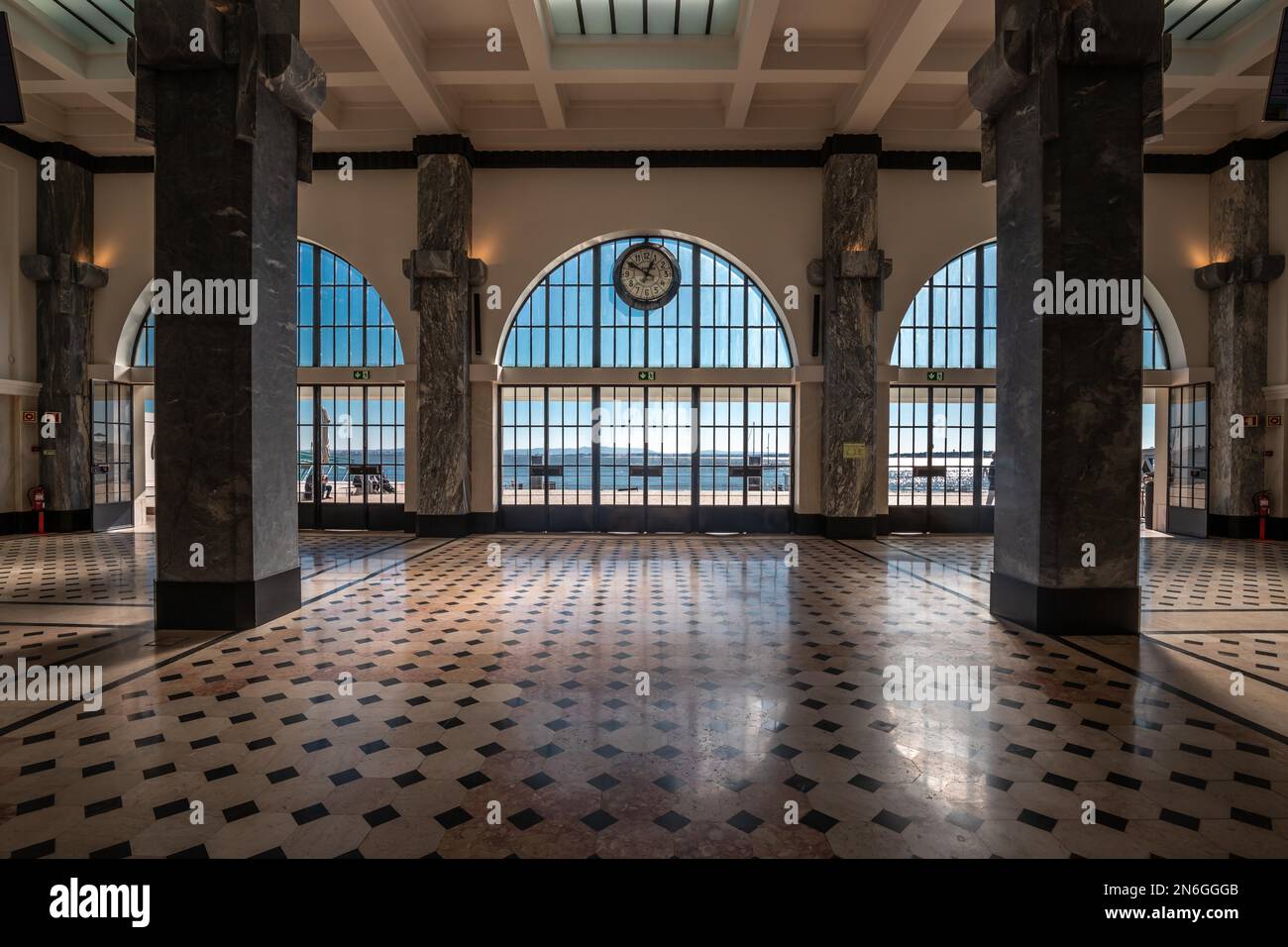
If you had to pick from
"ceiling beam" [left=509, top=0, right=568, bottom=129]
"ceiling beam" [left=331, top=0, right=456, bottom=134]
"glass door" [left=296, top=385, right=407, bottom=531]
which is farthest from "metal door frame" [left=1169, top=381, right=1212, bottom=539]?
"glass door" [left=296, top=385, right=407, bottom=531]

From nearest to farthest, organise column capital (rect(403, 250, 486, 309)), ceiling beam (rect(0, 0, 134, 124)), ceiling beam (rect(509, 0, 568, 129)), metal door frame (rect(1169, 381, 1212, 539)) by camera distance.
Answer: ceiling beam (rect(509, 0, 568, 129)) < ceiling beam (rect(0, 0, 134, 124)) < column capital (rect(403, 250, 486, 309)) < metal door frame (rect(1169, 381, 1212, 539))

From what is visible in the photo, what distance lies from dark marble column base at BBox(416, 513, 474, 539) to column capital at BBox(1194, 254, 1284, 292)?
15980 mm

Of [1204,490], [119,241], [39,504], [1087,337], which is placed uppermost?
[119,241]

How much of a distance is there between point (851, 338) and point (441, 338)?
26.6 ft

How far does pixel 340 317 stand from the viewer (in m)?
14.2

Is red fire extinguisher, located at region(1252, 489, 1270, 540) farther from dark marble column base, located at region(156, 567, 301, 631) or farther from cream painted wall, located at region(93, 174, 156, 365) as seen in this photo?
cream painted wall, located at region(93, 174, 156, 365)

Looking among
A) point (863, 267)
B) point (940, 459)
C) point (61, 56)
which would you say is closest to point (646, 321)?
point (863, 267)

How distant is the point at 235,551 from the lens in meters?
6.26

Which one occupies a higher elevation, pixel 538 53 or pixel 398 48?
pixel 538 53

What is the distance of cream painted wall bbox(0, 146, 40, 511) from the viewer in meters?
12.9

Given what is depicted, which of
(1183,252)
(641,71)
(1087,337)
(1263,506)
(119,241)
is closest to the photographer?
(1087,337)

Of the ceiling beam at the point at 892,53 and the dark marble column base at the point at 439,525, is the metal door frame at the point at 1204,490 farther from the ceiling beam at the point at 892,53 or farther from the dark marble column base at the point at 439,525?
the dark marble column base at the point at 439,525

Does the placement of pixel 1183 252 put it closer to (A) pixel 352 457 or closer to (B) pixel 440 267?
(B) pixel 440 267

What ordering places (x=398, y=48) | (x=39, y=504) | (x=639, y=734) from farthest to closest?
(x=39, y=504) < (x=398, y=48) < (x=639, y=734)
